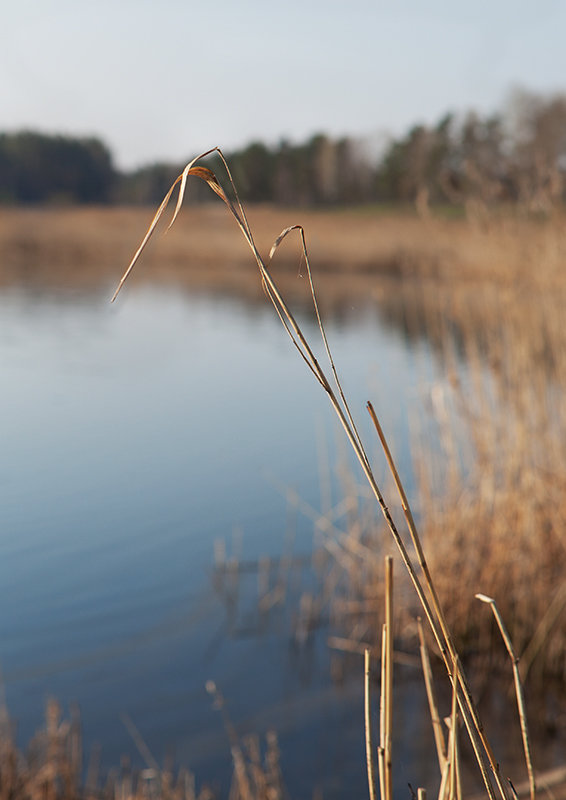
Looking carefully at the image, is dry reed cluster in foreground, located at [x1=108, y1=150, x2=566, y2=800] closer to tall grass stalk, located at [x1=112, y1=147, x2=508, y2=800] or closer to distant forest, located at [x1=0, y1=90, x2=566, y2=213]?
tall grass stalk, located at [x1=112, y1=147, x2=508, y2=800]

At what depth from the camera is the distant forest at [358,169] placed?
2.36 meters

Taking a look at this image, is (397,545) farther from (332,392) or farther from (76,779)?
(76,779)

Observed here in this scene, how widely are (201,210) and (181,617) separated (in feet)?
45.4

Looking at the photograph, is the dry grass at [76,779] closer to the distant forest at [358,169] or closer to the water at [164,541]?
the water at [164,541]

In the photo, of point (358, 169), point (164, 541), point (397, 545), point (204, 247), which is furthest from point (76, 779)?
point (204, 247)

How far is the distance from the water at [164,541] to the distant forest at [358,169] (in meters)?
0.65

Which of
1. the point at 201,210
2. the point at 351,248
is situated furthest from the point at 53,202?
the point at 351,248

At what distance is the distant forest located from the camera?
2355 millimetres

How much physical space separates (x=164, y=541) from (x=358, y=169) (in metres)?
11.2

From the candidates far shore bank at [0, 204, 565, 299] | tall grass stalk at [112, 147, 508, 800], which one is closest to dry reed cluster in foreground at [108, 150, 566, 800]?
tall grass stalk at [112, 147, 508, 800]

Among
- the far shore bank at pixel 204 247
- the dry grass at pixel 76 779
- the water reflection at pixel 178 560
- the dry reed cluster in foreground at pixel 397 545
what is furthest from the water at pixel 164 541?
the far shore bank at pixel 204 247

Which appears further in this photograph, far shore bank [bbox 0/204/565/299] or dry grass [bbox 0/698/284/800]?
far shore bank [bbox 0/204/565/299]

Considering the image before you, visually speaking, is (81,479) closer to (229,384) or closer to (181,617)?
(181,617)

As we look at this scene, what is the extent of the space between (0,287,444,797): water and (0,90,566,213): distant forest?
65 centimetres
